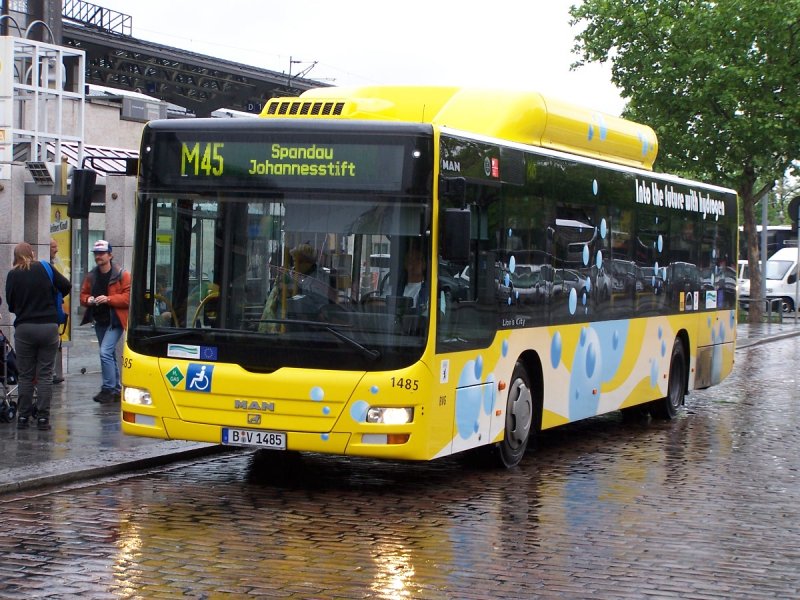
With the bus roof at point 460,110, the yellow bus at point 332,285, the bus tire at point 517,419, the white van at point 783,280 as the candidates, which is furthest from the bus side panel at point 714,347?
the white van at point 783,280

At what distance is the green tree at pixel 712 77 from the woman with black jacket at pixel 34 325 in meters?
30.1

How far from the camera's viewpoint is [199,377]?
10.2m

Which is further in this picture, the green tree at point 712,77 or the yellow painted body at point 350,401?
the green tree at point 712,77

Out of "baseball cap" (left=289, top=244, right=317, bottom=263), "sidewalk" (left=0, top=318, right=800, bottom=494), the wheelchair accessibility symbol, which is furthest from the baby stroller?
"baseball cap" (left=289, top=244, right=317, bottom=263)

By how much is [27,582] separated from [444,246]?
4.03m

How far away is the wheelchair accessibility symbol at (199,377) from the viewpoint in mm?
10133

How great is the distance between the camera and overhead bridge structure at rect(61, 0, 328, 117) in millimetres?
40312

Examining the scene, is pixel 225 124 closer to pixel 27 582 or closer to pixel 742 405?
pixel 27 582

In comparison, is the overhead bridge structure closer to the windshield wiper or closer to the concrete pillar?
the concrete pillar

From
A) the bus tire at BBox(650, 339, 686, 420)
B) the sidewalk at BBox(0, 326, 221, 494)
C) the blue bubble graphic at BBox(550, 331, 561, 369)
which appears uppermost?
the blue bubble graphic at BBox(550, 331, 561, 369)

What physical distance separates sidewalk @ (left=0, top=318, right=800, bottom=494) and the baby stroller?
116mm

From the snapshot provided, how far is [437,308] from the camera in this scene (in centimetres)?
1002

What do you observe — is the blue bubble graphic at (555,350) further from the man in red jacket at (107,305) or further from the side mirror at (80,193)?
the man in red jacket at (107,305)

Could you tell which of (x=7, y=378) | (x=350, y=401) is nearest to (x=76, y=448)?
(x=7, y=378)
